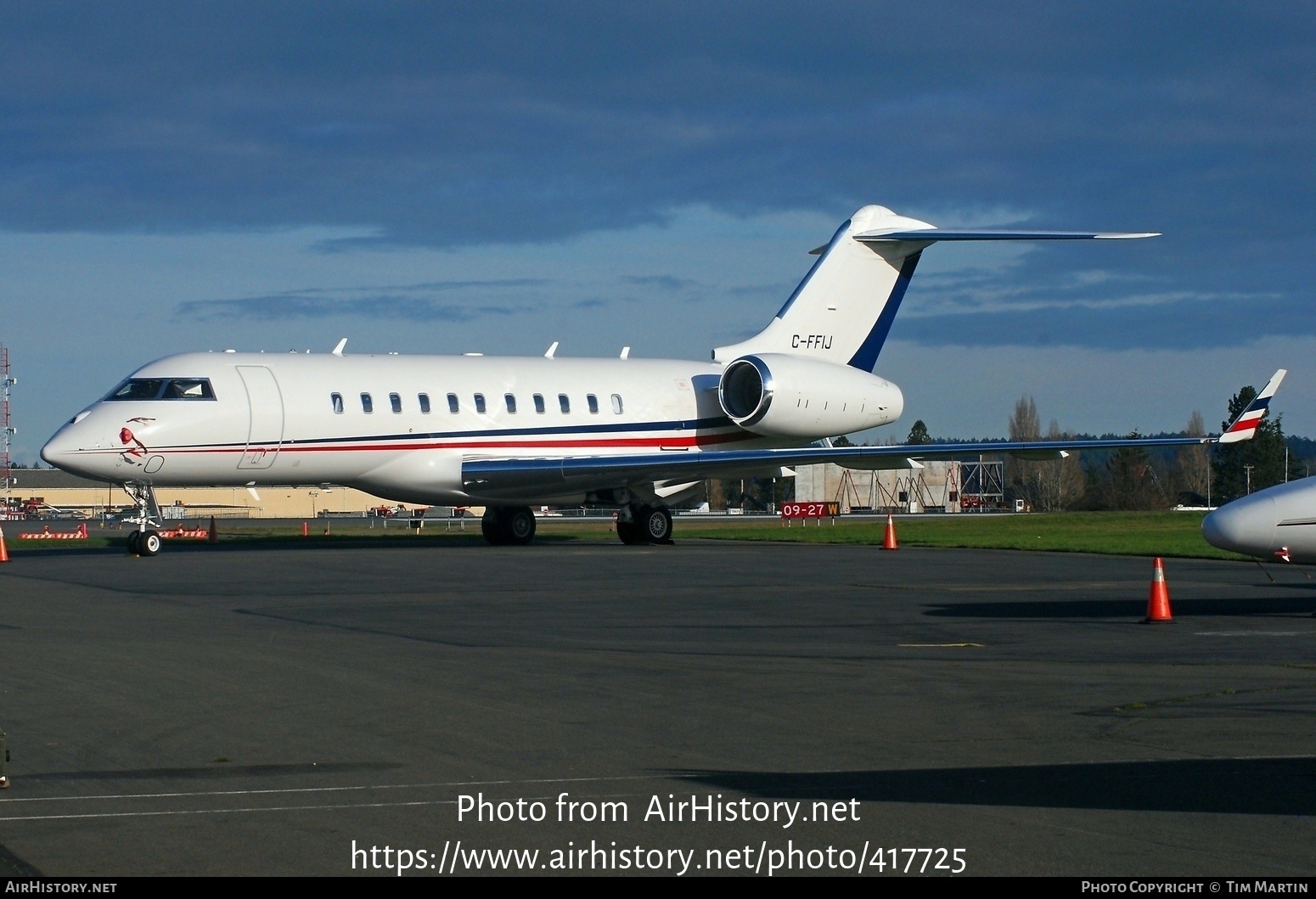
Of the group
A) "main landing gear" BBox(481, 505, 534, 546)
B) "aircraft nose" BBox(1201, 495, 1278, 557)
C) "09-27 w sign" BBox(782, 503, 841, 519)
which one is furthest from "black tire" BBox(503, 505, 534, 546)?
"09-27 w sign" BBox(782, 503, 841, 519)

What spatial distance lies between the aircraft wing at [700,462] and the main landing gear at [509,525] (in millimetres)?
1729

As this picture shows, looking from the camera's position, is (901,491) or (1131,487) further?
(901,491)

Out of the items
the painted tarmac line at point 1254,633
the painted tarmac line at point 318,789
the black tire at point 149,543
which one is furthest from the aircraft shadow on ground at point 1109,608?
the black tire at point 149,543

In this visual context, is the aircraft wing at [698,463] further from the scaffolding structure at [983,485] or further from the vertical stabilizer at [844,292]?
the scaffolding structure at [983,485]

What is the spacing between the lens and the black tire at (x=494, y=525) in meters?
31.6

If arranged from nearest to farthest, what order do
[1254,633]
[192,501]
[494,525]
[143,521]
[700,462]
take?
[1254,633] < [143,521] < [700,462] < [494,525] < [192,501]

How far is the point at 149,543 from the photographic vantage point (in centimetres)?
2730

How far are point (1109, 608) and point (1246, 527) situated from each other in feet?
6.91

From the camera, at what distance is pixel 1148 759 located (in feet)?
25.0

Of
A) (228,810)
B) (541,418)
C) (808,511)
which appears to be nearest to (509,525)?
(541,418)

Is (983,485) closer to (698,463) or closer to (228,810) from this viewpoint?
(698,463)

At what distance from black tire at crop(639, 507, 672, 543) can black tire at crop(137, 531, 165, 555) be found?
9475mm

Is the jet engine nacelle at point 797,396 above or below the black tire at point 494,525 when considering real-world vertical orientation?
above

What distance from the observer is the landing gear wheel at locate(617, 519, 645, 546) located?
31.8m
